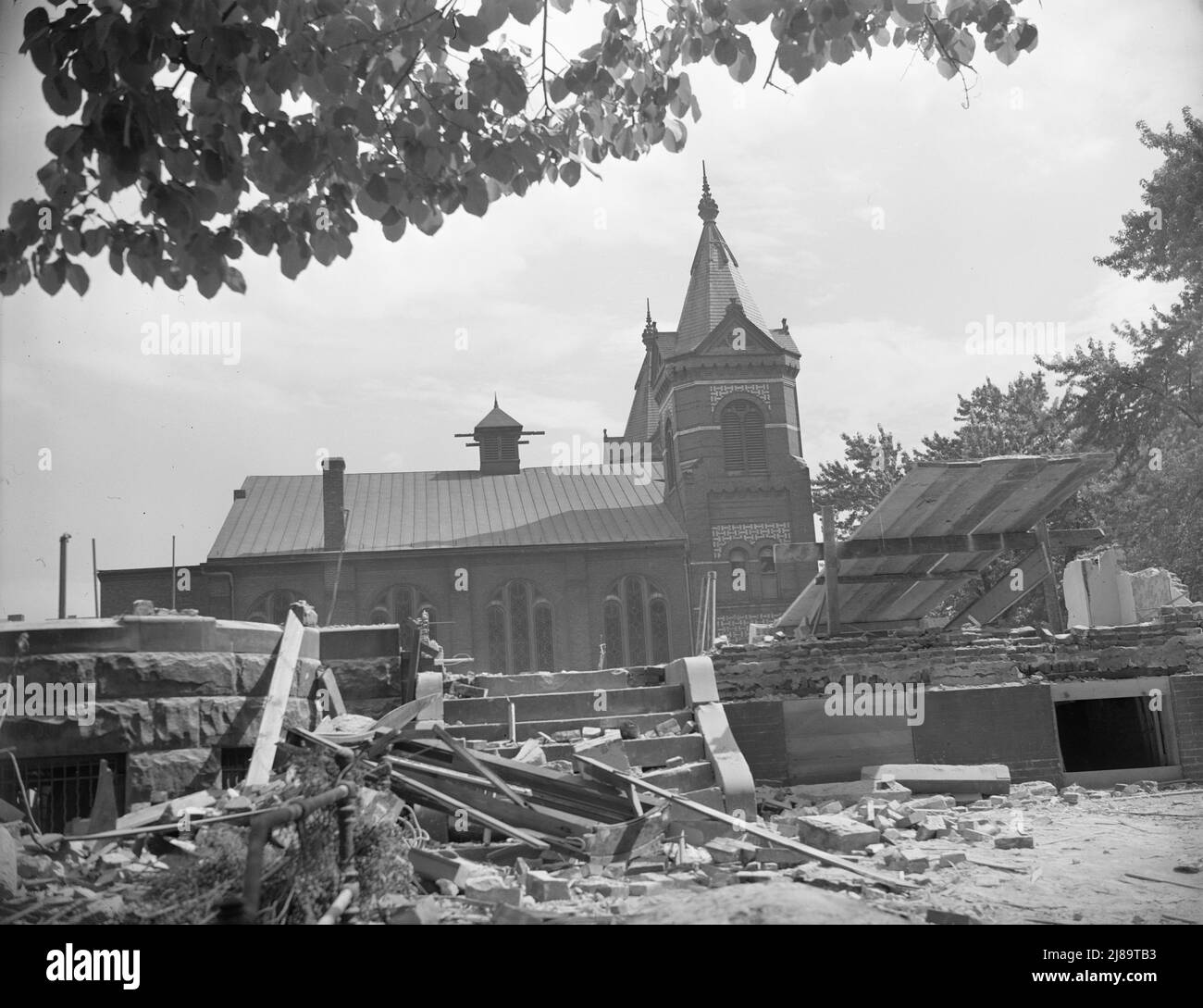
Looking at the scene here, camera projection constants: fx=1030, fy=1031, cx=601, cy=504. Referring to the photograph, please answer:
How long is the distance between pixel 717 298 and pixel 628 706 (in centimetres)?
3143

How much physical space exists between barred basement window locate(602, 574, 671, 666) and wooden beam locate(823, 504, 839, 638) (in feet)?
76.4

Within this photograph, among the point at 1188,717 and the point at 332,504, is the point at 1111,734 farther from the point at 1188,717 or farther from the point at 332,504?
the point at 332,504

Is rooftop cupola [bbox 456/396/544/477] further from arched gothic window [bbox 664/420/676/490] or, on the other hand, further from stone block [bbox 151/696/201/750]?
stone block [bbox 151/696/201/750]

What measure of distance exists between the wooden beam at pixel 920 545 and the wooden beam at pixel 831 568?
84 millimetres

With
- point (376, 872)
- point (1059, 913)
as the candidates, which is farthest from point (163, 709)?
point (1059, 913)

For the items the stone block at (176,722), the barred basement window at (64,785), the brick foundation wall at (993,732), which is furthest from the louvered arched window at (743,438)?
the barred basement window at (64,785)

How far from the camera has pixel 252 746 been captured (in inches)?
338

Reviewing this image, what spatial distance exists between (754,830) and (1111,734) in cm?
961

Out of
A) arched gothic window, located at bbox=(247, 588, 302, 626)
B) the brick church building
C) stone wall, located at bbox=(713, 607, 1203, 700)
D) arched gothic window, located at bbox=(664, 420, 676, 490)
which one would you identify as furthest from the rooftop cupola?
stone wall, located at bbox=(713, 607, 1203, 700)

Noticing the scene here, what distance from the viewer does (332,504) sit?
1444 inches

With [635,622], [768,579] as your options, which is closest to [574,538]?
[635,622]

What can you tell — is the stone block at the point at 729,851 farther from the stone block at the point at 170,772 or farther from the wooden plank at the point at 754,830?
the stone block at the point at 170,772

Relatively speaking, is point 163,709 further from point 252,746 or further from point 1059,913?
point 1059,913

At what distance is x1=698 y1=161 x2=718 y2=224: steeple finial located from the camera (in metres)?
41.2
